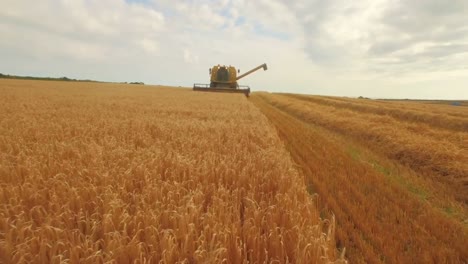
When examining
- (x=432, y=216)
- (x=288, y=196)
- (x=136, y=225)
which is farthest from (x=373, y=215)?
(x=136, y=225)

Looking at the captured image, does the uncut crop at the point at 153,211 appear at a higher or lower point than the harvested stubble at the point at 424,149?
higher

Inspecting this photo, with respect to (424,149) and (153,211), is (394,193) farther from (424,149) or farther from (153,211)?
(153,211)

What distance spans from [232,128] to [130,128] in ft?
8.96

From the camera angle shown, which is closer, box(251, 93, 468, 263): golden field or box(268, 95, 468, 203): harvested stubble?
box(251, 93, 468, 263): golden field

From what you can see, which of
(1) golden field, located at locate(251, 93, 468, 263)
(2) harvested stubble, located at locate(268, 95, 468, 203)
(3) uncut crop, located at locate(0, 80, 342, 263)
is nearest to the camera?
(3) uncut crop, located at locate(0, 80, 342, 263)

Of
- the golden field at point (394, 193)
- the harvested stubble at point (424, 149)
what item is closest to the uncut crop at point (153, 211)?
the golden field at point (394, 193)

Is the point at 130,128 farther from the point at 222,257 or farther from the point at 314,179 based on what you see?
the point at 222,257

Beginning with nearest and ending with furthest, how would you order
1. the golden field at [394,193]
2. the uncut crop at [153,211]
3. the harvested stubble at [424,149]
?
the uncut crop at [153,211], the golden field at [394,193], the harvested stubble at [424,149]

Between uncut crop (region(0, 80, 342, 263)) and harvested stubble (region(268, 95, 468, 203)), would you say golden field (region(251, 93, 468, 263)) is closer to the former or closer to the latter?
harvested stubble (region(268, 95, 468, 203))

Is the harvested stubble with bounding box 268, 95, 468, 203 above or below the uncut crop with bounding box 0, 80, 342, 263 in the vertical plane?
below

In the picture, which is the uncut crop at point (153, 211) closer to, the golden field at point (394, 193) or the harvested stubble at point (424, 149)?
the golden field at point (394, 193)

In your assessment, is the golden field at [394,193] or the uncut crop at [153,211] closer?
the uncut crop at [153,211]

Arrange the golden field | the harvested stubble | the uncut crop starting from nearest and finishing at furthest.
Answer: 1. the uncut crop
2. the golden field
3. the harvested stubble

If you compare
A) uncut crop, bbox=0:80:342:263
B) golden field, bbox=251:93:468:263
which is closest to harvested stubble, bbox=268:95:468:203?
golden field, bbox=251:93:468:263
